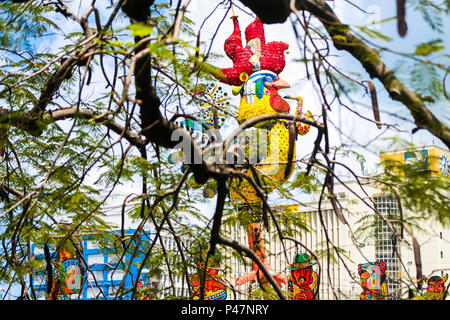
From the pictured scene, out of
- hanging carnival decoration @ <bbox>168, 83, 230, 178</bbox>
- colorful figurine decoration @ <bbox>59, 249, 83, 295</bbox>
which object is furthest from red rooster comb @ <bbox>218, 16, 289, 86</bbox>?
colorful figurine decoration @ <bbox>59, 249, 83, 295</bbox>

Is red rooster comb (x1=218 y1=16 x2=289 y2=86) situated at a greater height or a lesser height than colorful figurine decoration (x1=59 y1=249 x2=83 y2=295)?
greater

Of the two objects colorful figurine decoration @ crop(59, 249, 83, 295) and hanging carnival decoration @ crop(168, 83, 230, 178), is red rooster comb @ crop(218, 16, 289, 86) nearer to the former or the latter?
hanging carnival decoration @ crop(168, 83, 230, 178)

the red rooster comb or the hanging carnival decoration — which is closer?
the hanging carnival decoration

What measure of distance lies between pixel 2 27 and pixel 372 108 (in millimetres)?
1599

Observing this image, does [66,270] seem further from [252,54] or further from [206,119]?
[252,54]

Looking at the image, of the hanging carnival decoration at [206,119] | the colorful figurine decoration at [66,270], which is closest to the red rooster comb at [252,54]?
the hanging carnival decoration at [206,119]

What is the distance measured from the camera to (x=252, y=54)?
588cm

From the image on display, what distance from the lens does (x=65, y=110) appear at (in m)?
2.44

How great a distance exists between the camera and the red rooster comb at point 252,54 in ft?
19.1

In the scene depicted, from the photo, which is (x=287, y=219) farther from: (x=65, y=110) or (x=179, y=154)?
(x=65, y=110)

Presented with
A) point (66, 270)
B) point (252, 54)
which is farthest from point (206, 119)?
point (252, 54)

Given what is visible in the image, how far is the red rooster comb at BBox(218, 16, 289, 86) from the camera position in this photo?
19.1ft

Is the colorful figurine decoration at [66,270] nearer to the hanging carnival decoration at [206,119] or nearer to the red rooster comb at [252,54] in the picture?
the hanging carnival decoration at [206,119]
